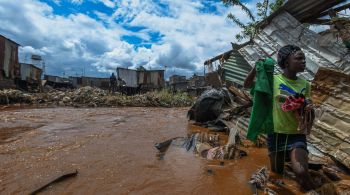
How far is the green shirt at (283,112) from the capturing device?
3.13 metres

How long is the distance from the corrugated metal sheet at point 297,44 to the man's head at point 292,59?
1833 millimetres

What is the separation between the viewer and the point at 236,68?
23.0ft

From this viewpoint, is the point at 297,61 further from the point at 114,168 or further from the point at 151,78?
the point at 151,78

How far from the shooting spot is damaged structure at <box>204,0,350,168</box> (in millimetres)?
4062

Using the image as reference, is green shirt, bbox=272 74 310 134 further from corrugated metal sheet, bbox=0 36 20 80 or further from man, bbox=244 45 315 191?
corrugated metal sheet, bbox=0 36 20 80

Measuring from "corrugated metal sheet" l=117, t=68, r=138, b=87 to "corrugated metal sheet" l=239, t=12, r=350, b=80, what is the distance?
87.6 feet

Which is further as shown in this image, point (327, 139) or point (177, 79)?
point (177, 79)

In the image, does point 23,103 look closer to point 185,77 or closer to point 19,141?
point 19,141

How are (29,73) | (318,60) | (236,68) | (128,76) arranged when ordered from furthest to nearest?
(128,76), (29,73), (236,68), (318,60)

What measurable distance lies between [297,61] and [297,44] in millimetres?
2602

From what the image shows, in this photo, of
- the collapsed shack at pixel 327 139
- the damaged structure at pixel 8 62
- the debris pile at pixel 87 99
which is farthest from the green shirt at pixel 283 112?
the damaged structure at pixel 8 62

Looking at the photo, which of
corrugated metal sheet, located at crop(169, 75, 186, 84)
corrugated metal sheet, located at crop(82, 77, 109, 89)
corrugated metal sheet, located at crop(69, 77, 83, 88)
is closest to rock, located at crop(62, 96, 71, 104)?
corrugated metal sheet, located at crop(82, 77, 109, 89)

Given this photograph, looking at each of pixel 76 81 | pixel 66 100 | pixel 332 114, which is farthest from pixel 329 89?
pixel 76 81

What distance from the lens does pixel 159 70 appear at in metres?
34.3
